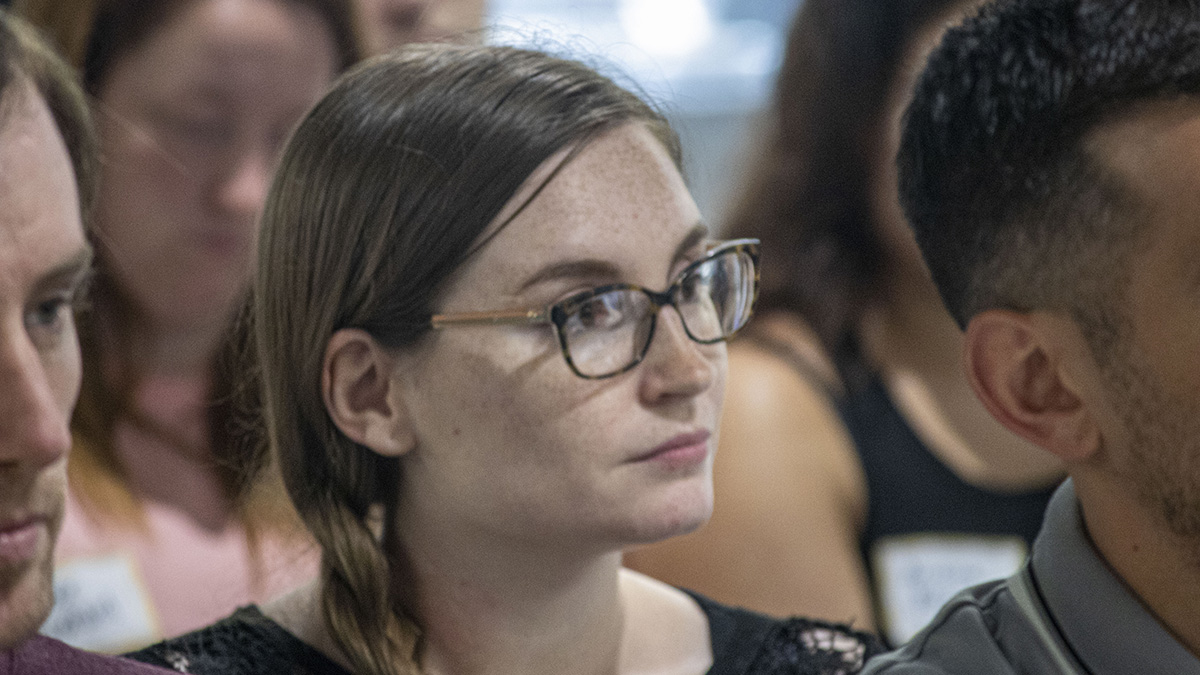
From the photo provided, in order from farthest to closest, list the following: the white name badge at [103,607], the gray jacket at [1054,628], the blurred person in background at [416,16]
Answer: the blurred person in background at [416,16]
the white name badge at [103,607]
the gray jacket at [1054,628]

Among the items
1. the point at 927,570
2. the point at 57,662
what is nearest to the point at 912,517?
the point at 927,570

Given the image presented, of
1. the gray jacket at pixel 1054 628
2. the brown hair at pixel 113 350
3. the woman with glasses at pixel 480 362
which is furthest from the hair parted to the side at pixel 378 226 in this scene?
the gray jacket at pixel 1054 628

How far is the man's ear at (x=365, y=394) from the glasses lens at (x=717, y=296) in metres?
0.30

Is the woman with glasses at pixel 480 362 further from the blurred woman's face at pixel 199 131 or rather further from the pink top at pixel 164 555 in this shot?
the blurred woman's face at pixel 199 131

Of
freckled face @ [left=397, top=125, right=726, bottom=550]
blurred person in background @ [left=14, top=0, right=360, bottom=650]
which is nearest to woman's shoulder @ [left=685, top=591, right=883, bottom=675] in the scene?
freckled face @ [left=397, top=125, right=726, bottom=550]

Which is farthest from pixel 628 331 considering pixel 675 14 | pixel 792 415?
pixel 675 14

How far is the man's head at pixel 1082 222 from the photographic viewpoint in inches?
43.6

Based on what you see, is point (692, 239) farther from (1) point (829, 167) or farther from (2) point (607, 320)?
(1) point (829, 167)

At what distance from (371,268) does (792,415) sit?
3.75 ft

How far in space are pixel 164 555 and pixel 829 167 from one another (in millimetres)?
1346

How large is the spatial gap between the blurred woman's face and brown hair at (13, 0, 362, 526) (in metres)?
0.02

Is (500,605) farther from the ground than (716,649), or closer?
farther from the ground

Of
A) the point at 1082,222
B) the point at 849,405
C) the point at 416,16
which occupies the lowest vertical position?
the point at 849,405

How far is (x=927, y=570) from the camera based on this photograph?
1960mm
